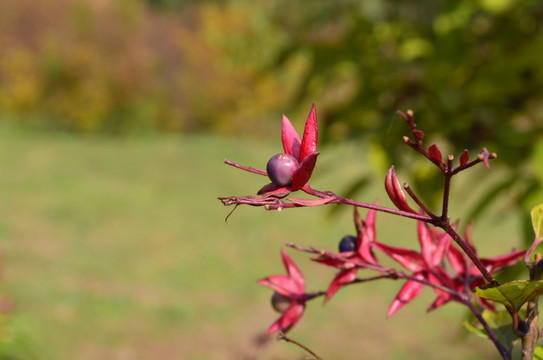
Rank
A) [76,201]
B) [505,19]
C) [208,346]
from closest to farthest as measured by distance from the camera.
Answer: [505,19] < [208,346] < [76,201]

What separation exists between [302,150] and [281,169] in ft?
0.09

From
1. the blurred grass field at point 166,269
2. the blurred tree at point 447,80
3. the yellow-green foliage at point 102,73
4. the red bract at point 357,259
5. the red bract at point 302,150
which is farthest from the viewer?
the yellow-green foliage at point 102,73

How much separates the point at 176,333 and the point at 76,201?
3.60 m

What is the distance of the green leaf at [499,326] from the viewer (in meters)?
0.60

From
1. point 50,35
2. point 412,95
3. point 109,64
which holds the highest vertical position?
point 50,35

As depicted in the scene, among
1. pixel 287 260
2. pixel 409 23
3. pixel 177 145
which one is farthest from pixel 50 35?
pixel 287 260

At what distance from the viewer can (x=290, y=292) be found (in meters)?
0.66

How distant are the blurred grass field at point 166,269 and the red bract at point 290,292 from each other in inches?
29.8

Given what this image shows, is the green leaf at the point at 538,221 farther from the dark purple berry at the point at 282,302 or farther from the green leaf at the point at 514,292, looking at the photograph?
the dark purple berry at the point at 282,302

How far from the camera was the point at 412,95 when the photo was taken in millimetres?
1738

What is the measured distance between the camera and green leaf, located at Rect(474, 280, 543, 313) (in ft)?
1.47

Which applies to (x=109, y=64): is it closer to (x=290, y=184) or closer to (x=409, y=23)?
(x=409, y=23)

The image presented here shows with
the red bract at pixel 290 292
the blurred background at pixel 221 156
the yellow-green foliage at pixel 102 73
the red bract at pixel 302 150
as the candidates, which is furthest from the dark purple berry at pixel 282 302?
the yellow-green foliage at pixel 102 73

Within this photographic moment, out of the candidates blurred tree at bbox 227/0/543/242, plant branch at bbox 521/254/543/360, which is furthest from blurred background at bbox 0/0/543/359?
plant branch at bbox 521/254/543/360
